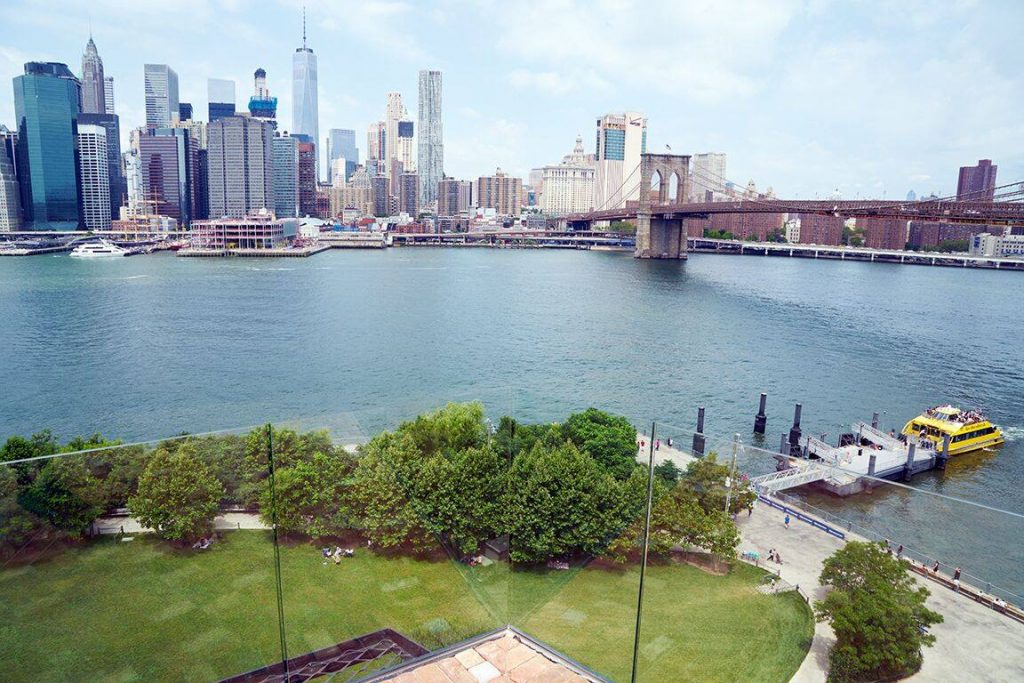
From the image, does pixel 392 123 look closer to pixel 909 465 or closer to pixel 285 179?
pixel 285 179

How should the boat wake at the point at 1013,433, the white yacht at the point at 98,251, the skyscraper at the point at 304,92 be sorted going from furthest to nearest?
the skyscraper at the point at 304,92
the white yacht at the point at 98,251
the boat wake at the point at 1013,433

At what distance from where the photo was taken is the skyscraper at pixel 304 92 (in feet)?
440

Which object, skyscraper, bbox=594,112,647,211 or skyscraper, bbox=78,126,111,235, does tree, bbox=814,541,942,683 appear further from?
skyscraper, bbox=594,112,647,211

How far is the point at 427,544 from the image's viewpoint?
11.2ft

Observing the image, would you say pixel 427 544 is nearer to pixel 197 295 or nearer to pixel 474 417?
pixel 474 417

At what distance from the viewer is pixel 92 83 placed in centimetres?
8956

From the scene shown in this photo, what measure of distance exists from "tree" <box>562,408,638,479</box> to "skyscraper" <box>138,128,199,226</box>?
64795 millimetres

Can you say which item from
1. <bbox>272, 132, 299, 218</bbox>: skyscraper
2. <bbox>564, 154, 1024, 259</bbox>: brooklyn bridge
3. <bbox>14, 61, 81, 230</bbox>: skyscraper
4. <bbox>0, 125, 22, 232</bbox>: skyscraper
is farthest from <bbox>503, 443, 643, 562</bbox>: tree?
<bbox>272, 132, 299, 218</bbox>: skyscraper

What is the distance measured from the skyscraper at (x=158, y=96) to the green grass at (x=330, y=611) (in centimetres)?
11235

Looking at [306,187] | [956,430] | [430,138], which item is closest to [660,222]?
[956,430]

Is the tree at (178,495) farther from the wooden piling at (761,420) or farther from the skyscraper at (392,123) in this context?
the skyscraper at (392,123)

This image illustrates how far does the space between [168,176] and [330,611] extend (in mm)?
71328

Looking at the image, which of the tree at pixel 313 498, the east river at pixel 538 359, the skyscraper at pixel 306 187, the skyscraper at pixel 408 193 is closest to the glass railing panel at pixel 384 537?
the tree at pixel 313 498

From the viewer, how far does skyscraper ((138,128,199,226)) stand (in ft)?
214
